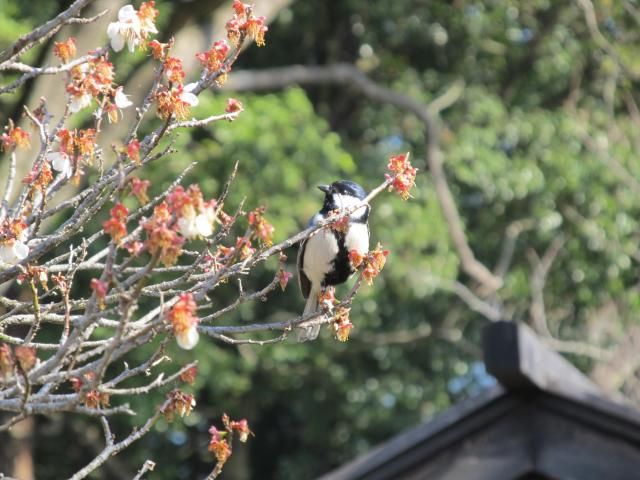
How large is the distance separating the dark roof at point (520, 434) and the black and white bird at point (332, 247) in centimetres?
62

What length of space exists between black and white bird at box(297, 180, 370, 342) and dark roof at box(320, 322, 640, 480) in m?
0.62

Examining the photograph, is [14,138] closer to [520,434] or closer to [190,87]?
[190,87]

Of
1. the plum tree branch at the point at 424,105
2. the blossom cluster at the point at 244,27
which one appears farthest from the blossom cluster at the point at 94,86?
the plum tree branch at the point at 424,105

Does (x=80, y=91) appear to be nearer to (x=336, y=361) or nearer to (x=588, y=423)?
(x=588, y=423)

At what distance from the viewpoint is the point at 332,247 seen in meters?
4.80

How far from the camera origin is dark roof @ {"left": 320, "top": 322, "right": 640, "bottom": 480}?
158 inches

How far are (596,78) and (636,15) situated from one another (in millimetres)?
2138

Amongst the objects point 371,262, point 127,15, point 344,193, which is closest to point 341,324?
point 371,262

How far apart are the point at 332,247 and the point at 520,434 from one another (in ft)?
3.53

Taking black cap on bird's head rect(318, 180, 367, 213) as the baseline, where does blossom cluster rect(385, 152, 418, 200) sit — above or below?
above

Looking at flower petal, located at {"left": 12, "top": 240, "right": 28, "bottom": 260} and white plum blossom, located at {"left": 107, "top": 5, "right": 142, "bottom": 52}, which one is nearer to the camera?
flower petal, located at {"left": 12, "top": 240, "right": 28, "bottom": 260}

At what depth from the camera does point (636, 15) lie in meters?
13.1

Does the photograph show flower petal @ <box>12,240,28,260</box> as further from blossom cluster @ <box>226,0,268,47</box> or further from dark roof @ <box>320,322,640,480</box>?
dark roof @ <box>320,322,640,480</box>

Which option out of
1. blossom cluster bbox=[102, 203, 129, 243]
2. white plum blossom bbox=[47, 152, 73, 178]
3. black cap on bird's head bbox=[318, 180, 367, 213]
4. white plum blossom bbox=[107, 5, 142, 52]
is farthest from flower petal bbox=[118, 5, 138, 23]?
black cap on bird's head bbox=[318, 180, 367, 213]
